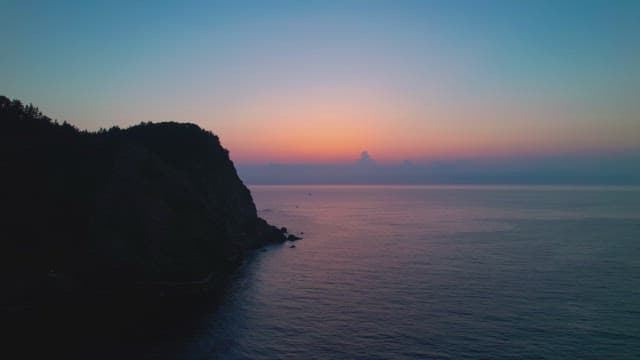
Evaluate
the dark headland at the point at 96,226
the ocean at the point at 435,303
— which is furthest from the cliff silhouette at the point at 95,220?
the ocean at the point at 435,303

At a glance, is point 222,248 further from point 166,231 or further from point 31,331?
point 31,331

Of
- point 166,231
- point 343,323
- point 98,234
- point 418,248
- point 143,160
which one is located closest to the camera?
point 343,323

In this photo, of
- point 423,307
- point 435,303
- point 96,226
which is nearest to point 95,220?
point 96,226

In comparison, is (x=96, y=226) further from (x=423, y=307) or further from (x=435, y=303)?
(x=435, y=303)

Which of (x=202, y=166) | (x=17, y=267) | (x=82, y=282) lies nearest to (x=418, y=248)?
(x=202, y=166)

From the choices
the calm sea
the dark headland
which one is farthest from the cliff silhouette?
the calm sea

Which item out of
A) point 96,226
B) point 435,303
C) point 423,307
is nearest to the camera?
point 423,307
